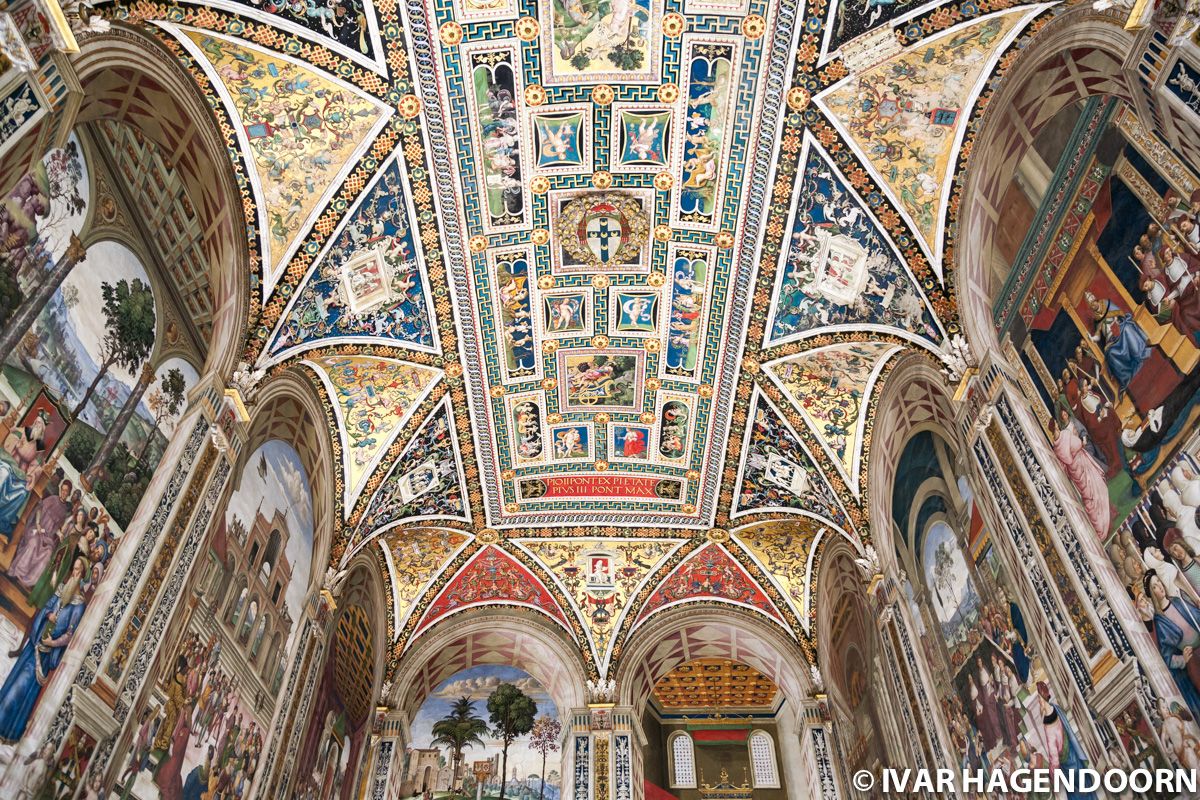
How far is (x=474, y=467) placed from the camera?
14.5 m

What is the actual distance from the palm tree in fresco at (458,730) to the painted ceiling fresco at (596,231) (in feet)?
15.8

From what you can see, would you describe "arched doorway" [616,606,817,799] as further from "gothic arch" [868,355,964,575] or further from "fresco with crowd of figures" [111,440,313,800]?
"fresco with crowd of figures" [111,440,313,800]

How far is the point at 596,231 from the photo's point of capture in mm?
A: 11445

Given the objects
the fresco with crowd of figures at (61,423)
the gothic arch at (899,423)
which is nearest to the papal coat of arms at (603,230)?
the gothic arch at (899,423)

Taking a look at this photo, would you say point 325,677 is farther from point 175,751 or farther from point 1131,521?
point 1131,521

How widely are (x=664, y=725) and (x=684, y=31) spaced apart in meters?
19.3

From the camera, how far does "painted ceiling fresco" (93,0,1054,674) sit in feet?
29.5

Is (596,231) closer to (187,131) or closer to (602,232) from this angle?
(602,232)

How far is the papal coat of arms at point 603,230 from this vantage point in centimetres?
1116

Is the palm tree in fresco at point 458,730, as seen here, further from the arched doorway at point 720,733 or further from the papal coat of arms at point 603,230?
the papal coat of arms at point 603,230

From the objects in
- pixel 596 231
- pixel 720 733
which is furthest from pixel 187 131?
pixel 720 733

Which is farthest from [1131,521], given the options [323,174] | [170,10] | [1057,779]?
[170,10]

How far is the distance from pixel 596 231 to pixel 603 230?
10 cm

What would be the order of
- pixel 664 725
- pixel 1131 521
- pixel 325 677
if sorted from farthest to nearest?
1. pixel 664 725
2. pixel 325 677
3. pixel 1131 521
